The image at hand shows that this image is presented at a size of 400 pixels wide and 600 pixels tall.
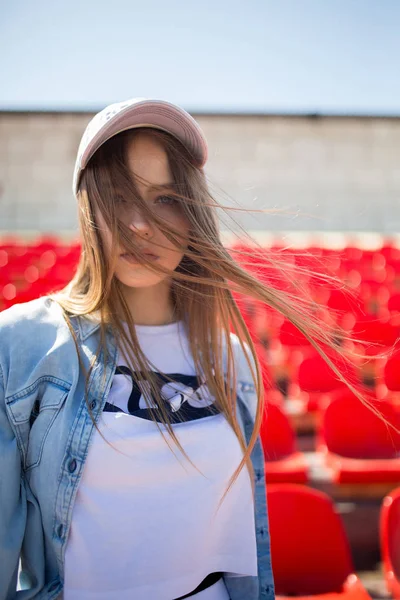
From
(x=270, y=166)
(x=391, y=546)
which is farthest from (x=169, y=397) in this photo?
(x=270, y=166)

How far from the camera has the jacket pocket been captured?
37.3 inches

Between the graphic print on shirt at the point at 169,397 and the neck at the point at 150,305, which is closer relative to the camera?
the graphic print on shirt at the point at 169,397

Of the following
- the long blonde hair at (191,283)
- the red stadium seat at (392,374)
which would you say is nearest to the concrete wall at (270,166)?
the red stadium seat at (392,374)

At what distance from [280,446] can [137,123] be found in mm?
2004

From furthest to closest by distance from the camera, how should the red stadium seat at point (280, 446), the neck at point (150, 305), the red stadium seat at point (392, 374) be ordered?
the red stadium seat at point (392, 374)
the red stadium seat at point (280, 446)
the neck at point (150, 305)

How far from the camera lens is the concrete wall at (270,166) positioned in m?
12.5

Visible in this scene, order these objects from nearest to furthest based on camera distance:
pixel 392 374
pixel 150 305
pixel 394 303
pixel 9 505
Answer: pixel 9 505 < pixel 150 305 < pixel 392 374 < pixel 394 303

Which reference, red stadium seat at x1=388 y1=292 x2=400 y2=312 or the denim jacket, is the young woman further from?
red stadium seat at x1=388 y1=292 x2=400 y2=312

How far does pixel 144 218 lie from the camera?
1.04 metres

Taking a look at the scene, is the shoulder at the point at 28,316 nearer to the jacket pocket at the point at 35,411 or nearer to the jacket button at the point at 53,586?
the jacket pocket at the point at 35,411

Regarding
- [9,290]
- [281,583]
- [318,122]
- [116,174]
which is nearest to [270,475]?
[281,583]

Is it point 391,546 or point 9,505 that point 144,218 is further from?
point 391,546

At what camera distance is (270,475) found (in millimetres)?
2400

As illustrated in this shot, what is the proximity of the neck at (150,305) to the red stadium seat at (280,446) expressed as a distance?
1.41 m
